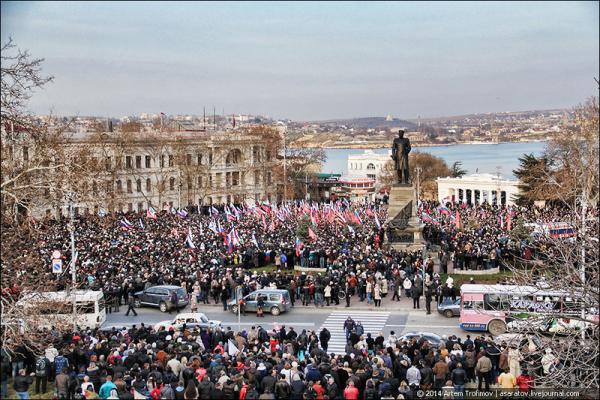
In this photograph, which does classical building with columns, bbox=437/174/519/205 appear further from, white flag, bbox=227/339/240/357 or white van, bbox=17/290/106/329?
white flag, bbox=227/339/240/357

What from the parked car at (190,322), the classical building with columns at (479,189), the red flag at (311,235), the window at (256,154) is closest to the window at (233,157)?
Answer: the window at (256,154)

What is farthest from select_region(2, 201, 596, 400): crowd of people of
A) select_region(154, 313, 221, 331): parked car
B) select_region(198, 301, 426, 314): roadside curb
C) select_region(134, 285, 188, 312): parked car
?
select_region(154, 313, 221, 331): parked car

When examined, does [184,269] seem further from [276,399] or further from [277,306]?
[276,399]

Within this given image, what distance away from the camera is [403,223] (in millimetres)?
39031

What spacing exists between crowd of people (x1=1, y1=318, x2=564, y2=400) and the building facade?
4388cm

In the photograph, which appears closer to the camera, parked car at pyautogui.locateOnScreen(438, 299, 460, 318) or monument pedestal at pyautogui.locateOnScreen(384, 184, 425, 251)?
parked car at pyautogui.locateOnScreen(438, 299, 460, 318)

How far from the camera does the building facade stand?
69287 millimetres

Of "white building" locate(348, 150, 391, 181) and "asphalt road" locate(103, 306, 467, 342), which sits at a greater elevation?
"white building" locate(348, 150, 391, 181)

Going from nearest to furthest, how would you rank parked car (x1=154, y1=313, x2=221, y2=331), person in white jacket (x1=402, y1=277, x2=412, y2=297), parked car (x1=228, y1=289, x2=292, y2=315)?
parked car (x1=154, y1=313, x2=221, y2=331) < parked car (x1=228, y1=289, x2=292, y2=315) < person in white jacket (x1=402, y1=277, x2=412, y2=297)

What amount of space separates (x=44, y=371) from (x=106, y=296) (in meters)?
11.0

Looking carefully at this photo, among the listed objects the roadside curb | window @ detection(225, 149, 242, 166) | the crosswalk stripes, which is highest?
window @ detection(225, 149, 242, 166)

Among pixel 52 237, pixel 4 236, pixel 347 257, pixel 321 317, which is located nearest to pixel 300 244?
pixel 347 257

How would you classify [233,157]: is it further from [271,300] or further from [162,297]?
[271,300]

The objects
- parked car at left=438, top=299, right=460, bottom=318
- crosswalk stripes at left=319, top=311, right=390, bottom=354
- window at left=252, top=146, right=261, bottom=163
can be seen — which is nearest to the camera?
crosswalk stripes at left=319, top=311, right=390, bottom=354
